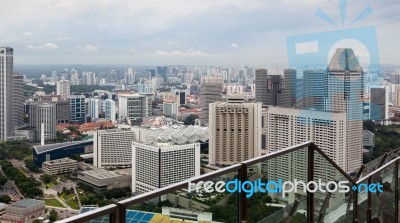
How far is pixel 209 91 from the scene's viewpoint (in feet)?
57.7

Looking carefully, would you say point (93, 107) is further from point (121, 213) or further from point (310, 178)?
point (121, 213)

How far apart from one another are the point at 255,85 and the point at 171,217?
13031 mm

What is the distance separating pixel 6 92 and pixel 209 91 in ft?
25.7

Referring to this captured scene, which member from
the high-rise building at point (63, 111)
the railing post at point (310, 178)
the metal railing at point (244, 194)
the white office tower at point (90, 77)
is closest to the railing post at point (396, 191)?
the metal railing at point (244, 194)

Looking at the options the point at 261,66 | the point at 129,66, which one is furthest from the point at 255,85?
the point at 129,66

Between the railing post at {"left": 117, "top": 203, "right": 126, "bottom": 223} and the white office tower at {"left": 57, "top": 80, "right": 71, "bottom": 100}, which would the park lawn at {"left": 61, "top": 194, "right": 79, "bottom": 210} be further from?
the white office tower at {"left": 57, "top": 80, "right": 71, "bottom": 100}

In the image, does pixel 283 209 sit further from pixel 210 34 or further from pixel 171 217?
pixel 210 34

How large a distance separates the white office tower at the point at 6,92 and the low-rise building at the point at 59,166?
485 cm

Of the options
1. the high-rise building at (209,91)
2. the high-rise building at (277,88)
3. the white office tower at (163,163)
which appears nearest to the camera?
the high-rise building at (277,88)

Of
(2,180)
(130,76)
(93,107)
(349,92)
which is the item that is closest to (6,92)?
(93,107)

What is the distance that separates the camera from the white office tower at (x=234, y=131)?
38.6 ft

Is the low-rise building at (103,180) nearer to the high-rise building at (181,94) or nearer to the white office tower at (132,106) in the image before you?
the white office tower at (132,106)

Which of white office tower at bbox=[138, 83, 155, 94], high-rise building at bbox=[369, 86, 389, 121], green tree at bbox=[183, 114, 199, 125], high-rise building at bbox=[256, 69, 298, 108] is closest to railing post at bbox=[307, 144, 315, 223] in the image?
high-rise building at bbox=[369, 86, 389, 121]

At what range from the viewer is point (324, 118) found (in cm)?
746
